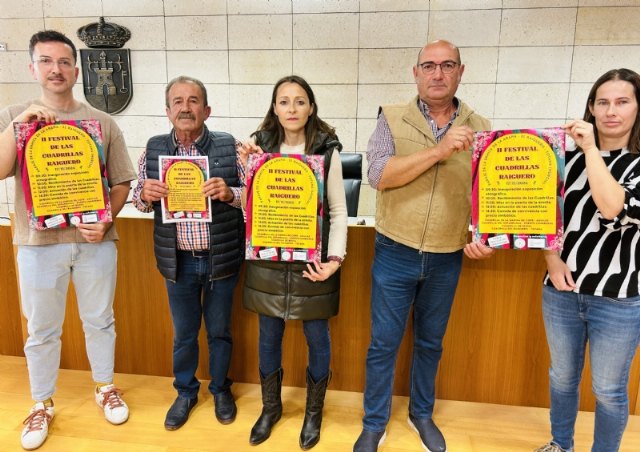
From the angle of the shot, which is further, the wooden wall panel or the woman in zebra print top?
the wooden wall panel

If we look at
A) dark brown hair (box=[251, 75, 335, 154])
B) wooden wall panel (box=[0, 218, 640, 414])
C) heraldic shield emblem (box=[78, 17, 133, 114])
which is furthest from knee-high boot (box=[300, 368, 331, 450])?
heraldic shield emblem (box=[78, 17, 133, 114])

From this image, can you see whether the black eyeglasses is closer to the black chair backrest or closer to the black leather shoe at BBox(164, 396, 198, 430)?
the black chair backrest

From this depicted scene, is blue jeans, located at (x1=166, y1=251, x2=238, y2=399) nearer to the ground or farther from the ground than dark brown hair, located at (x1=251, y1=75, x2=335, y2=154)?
nearer to the ground

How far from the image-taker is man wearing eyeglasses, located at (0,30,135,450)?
1.54 meters

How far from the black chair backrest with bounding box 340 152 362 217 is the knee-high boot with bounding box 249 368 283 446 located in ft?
3.64

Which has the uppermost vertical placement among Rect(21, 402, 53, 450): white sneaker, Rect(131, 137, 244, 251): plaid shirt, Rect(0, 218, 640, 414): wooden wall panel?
Rect(131, 137, 244, 251): plaid shirt

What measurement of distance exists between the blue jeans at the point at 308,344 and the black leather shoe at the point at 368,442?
0.27 metres

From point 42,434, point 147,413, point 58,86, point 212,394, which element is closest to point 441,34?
point 58,86

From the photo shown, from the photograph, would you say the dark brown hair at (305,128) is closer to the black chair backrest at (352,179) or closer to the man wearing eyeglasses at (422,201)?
the man wearing eyeglasses at (422,201)

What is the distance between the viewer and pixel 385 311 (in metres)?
1.58

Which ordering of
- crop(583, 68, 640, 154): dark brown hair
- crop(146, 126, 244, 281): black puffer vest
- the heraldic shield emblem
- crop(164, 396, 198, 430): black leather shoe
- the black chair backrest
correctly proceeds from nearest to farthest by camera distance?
crop(583, 68, 640, 154): dark brown hair → crop(146, 126, 244, 281): black puffer vest → crop(164, 396, 198, 430): black leather shoe → the black chair backrest → the heraldic shield emblem

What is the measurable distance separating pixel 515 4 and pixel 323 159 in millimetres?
2672

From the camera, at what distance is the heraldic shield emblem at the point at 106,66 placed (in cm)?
355

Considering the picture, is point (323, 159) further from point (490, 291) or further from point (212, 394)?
point (212, 394)
